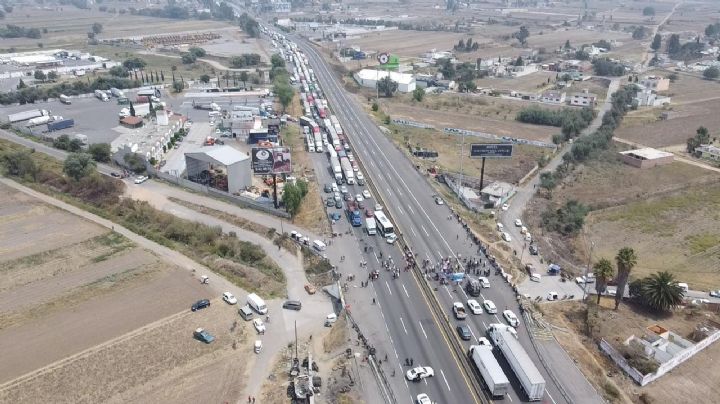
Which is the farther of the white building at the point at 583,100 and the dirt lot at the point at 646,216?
the white building at the point at 583,100

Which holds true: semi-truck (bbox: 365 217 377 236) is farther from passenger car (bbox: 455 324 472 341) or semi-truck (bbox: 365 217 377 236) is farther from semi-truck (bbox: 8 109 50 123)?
semi-truck (bbox: 8 109 50 123)

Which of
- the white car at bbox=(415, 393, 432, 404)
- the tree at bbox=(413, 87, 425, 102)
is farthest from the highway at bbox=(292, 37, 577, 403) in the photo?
the tree at bbox=(413, 87, 425, 102)

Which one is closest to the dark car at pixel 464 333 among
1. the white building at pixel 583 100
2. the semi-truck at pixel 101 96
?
the white building at pixel 583 100

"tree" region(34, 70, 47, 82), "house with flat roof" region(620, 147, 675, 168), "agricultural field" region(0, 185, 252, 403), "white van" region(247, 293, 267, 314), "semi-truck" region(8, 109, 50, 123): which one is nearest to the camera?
"agricultural field" region(0, 185, 252, 403)

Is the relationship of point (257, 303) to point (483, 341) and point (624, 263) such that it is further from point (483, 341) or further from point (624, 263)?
point (624, 263)

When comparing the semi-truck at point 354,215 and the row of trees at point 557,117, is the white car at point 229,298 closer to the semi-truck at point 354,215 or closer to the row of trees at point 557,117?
the semi-truck at point 354,215

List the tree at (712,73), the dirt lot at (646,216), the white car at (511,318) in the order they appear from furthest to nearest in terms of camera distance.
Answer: the tree at (712,73)
the dirt lot at (646,216)
the white car at (511,318)

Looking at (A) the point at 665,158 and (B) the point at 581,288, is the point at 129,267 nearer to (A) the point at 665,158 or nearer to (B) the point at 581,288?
(B) the point at 581,288
